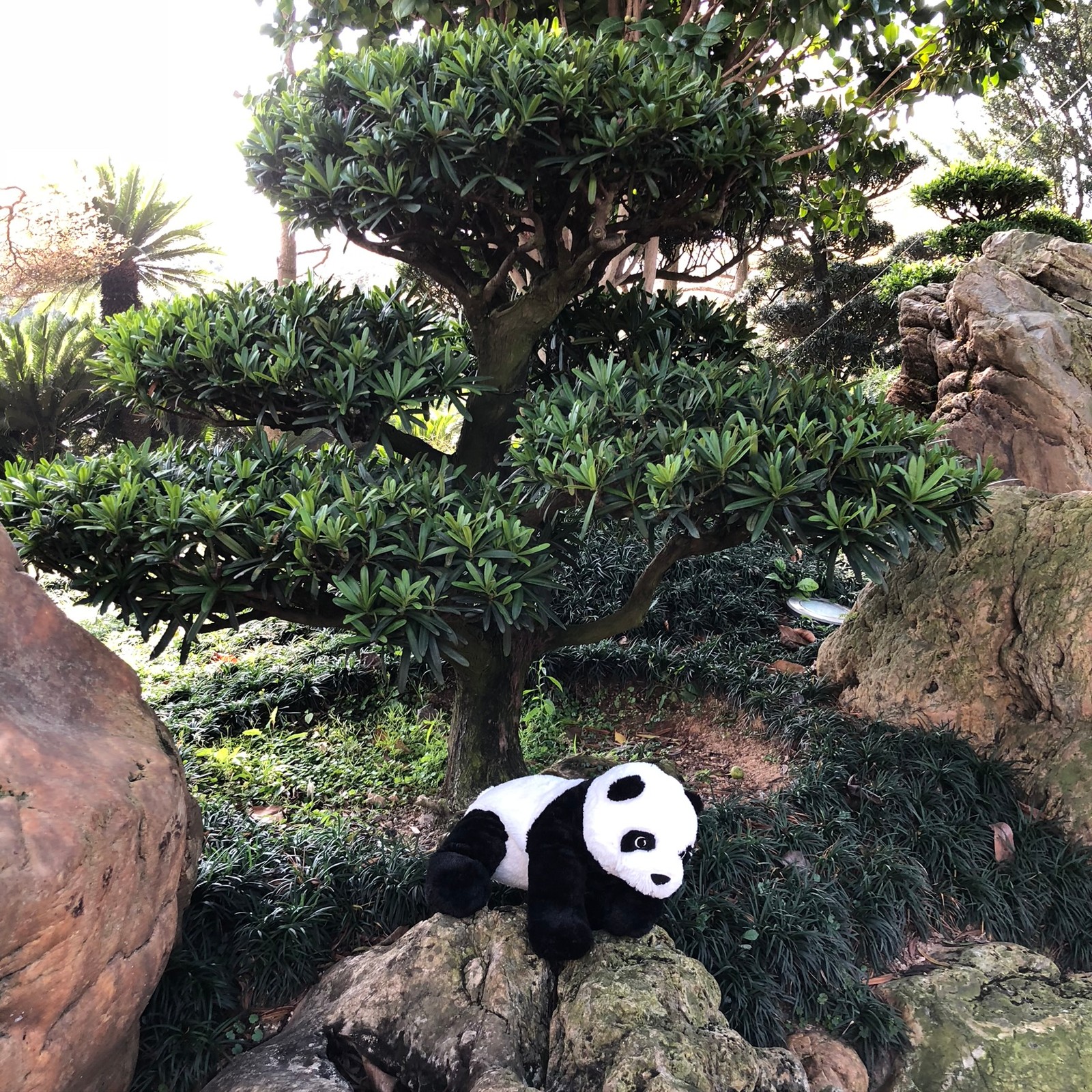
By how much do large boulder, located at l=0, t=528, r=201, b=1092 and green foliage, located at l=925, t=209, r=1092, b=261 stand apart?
403 inches

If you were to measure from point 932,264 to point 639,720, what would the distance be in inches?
301

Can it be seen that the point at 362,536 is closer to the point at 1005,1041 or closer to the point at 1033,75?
the point at 1005,1041

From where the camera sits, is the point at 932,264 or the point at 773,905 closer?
the point at 773,905

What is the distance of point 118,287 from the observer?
38.2 feet

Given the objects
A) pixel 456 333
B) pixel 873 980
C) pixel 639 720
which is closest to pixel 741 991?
pixel 873 980

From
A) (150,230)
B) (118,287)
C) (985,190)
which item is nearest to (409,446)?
(985,190)

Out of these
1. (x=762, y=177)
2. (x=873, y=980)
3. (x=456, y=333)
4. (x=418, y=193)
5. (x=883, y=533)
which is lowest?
(x=873, y=980)

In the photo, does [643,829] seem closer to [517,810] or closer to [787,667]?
[517,810]

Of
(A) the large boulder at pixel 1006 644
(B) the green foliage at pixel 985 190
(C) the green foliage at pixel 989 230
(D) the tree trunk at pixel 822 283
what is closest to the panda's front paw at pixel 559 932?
(A) the large boulder at pixel 1006 644

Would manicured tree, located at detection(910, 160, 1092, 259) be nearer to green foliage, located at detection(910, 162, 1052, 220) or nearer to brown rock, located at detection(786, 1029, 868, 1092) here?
green foliage, located at detection(910, 162, 1052, 220)

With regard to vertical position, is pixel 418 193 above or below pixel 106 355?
above

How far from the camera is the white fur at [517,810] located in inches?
102

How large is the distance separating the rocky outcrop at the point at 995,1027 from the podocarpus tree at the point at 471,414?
4.84 feet

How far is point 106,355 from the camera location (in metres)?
3.12
